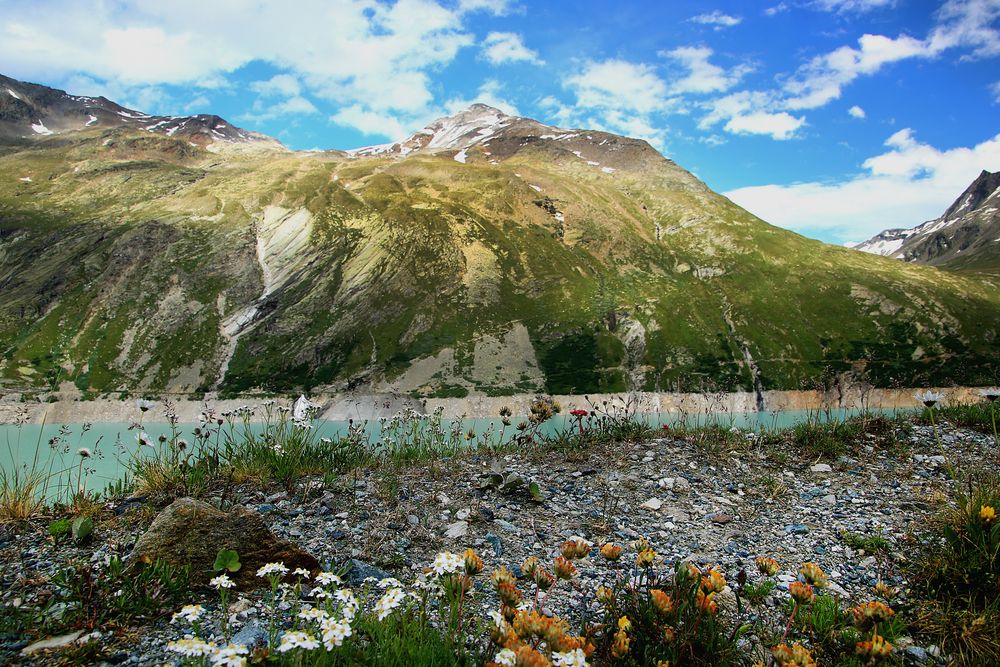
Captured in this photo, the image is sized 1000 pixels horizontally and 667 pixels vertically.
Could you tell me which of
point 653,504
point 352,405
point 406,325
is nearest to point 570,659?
point 653,504

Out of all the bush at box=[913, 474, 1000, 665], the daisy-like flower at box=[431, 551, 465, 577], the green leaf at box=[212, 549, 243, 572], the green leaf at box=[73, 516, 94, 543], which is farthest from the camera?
the green leaf at box=[73, 516, 94, 543]

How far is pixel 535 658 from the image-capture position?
299 centimetres

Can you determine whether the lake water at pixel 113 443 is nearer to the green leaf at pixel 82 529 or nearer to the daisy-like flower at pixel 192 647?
the green leaf at pixel 82 529

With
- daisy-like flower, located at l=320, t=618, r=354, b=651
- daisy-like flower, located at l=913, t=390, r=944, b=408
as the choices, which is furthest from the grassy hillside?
daisy-like flower, located at l=320, t=618, r=354, b=651

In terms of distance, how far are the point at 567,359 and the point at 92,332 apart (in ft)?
482

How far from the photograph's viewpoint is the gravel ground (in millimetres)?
6531

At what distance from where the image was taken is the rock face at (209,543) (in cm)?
607

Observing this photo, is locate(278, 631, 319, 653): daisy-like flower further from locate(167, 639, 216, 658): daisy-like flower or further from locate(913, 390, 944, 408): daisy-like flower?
locate(913, 390, 944, 408): daisy-like flower

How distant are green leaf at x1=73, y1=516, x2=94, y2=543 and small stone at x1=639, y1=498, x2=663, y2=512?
825 centimetres

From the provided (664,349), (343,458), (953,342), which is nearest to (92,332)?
(664,349)

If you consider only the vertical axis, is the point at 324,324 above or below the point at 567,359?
above

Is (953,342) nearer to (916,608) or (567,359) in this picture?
(567,359)

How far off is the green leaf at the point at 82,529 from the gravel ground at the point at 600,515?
15 cm

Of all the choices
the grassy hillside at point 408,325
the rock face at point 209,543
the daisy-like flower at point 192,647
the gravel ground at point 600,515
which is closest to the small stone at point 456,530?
the gravel ground at point 600,515
